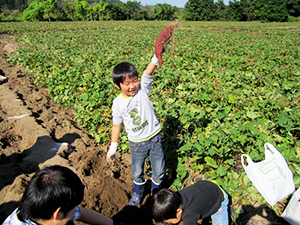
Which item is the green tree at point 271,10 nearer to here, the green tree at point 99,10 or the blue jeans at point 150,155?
the green tree at point 99,10

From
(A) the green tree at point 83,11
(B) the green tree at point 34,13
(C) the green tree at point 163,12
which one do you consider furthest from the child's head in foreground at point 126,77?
(A) the green tree at point 83,11

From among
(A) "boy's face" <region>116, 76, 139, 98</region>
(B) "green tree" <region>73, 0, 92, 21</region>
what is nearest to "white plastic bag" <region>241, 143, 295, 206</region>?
(A) "boy's face" <region>116, 76, 139, 98</region>

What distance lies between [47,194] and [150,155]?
121cm

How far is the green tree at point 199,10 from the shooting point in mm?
63375

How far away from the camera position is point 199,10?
211 feet

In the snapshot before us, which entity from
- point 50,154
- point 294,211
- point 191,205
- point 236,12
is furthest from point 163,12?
point 191,205

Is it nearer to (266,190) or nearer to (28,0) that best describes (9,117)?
(266,190)

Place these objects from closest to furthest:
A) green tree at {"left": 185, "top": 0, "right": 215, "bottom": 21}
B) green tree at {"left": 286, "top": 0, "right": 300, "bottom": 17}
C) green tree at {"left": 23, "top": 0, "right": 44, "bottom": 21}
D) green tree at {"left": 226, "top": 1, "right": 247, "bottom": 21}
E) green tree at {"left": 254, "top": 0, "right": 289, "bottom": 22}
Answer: green tree at {"left": 254, "top": 0, "right": 289, "bottom": 22} < green tree at {"left": 286, "top": 0, "right": 300, "bottom": 17} < green tree at {"left": 23, "top": 0, "right": 44, "bottom": 21} < green tree at {"left": 226, "top": 1, "right": 247, "bottom": 21} < green tree at {"left": 185, "top": 0, "right": 215, "bottom": 21}

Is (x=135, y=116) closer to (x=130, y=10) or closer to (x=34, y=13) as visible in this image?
(x=34, y=13)

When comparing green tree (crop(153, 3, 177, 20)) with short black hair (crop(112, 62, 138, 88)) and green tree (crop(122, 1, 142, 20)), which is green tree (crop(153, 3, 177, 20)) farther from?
short black hair (crop(112, 62, 138, 88))

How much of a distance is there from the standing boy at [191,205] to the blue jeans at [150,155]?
457 millimetres

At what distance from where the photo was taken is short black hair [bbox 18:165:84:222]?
123cm

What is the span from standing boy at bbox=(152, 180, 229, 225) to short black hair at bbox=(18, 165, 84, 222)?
0.65 meters

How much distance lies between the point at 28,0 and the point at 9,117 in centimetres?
16996
